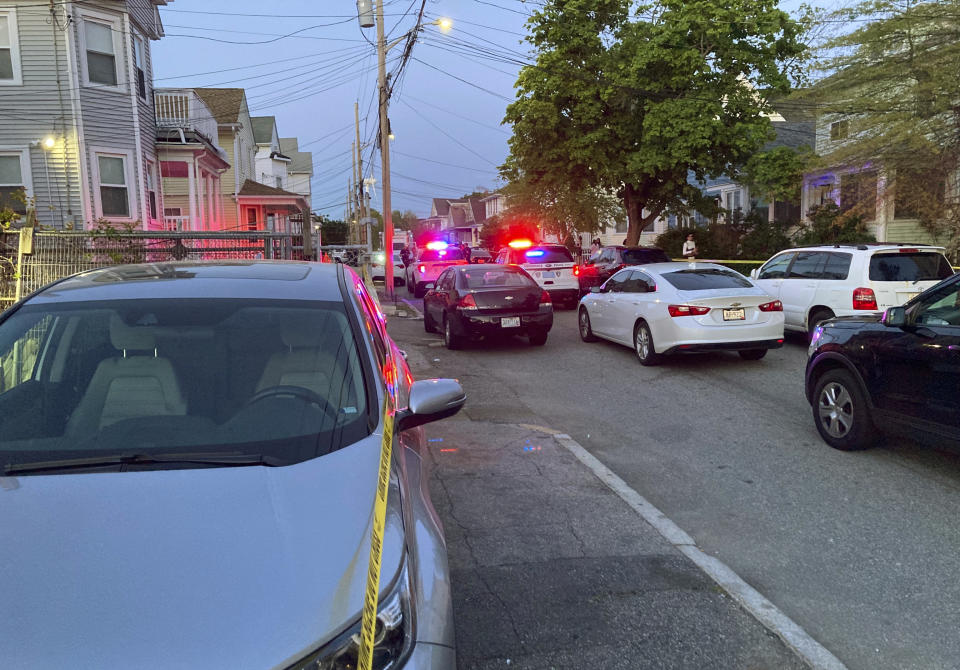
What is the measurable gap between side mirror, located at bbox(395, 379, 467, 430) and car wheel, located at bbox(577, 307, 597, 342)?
31.9 ft

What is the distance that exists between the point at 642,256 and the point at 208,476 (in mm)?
17846

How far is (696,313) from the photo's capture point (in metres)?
9.88

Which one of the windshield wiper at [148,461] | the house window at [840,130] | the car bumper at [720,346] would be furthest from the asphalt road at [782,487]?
the house window at [840,130]

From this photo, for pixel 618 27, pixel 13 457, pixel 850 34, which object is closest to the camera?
pixel 13 457

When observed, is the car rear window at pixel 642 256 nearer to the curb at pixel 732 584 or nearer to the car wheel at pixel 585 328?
the car wheel at pixel 585 328

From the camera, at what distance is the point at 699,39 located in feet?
74.3

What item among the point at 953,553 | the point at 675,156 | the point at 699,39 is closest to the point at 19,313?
the point at 953,553

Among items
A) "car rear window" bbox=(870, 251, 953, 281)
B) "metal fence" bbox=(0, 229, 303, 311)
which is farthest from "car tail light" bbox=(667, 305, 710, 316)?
"metal fence" bbox=(0, 229, 303, 311)

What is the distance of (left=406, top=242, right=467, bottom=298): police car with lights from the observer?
23.5 m

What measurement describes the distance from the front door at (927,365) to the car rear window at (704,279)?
451 centimetres

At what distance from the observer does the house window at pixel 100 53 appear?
18438 mm

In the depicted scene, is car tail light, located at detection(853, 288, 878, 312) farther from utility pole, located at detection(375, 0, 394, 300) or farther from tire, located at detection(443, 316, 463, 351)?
utility pole, located at detection(375, 0, 394, 300)

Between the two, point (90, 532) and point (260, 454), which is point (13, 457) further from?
point (260, 454)

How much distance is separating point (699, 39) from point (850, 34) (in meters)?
5.91
